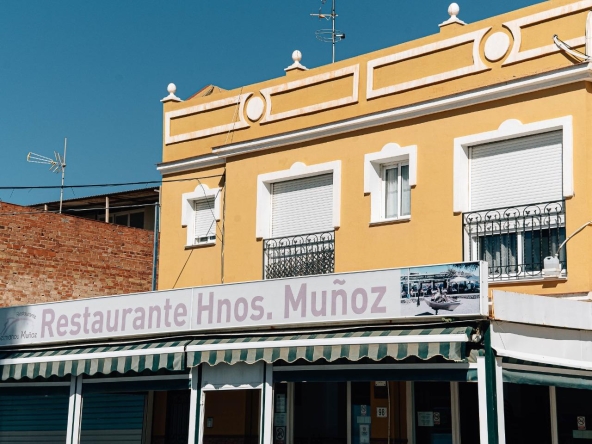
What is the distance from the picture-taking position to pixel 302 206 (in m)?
17.3

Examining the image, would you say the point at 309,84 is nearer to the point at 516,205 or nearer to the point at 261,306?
the point at 516,205

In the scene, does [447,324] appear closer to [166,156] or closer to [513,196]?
[513,196]

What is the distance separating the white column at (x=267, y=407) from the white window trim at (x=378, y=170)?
12.6ft

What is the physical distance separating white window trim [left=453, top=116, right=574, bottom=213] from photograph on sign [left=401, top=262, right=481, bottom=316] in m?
3.07

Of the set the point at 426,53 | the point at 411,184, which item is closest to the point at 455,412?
the point at 411,184

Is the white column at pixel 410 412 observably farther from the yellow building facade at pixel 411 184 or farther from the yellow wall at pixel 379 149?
the yellow wall at pixel 379 149

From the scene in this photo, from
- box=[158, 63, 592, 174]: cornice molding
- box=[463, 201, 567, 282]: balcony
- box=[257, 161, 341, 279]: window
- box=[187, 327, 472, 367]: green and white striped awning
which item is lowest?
box=[187, 327, 472, 367]: green and white striped awning

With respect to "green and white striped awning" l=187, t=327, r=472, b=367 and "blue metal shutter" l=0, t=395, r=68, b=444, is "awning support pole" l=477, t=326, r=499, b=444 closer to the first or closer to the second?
"green and white striped awning" l=187, t=327, r=472, b=367

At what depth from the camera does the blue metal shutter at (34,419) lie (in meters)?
19.1

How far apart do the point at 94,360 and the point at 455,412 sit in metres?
5.51

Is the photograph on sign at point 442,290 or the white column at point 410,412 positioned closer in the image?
the photograph on sign at point 442,290

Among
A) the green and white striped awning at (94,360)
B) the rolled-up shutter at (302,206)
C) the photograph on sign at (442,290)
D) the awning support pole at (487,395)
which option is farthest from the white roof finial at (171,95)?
the awning support pole at (487,395)

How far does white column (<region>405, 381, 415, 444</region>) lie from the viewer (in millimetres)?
15178

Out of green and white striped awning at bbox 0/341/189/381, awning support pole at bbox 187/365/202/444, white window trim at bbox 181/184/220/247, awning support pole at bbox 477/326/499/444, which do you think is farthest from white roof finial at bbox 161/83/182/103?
awning support pole at bbox 477/326/499/444
